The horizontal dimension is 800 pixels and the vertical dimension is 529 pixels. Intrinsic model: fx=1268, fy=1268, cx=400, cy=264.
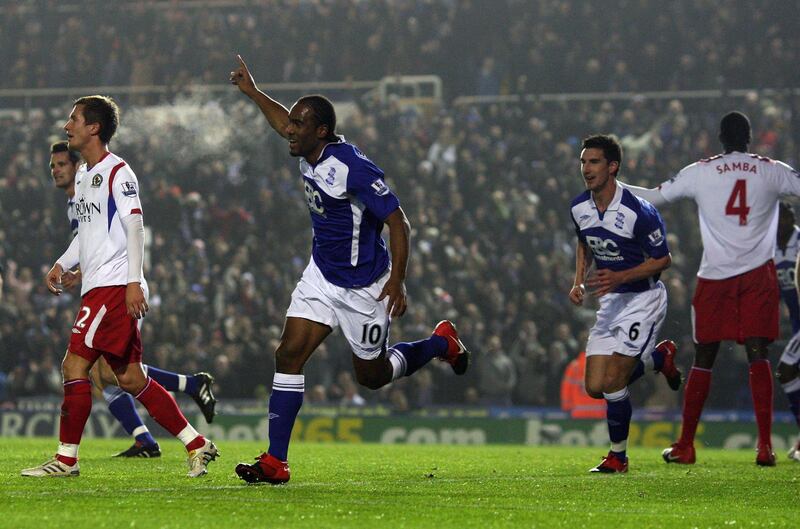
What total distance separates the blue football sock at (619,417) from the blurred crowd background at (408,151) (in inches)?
350

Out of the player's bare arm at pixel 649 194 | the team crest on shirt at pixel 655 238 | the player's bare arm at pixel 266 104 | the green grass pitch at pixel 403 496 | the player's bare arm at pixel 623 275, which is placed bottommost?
the green grass pitch at pixel 403 496

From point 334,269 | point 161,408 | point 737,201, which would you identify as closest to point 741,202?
point 737,201

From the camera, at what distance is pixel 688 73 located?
24.4 metres

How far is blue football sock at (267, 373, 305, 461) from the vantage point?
728 centimetres

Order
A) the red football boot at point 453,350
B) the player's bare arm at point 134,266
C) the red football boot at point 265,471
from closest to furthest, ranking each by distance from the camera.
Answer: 1. the red football boot at point 265,471
2. the player's bare arm at point 134,266
3. the red football boot at point 453,350

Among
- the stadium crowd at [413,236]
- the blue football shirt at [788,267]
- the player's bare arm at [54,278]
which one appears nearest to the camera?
the player's bare arm at [54,278]

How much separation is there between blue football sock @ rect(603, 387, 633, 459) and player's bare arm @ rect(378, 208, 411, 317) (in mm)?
2495

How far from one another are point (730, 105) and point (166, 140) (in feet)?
35.2

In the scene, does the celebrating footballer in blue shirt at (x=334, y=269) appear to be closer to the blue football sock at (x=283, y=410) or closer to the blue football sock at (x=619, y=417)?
the blue football sock at (x=283, y=410)

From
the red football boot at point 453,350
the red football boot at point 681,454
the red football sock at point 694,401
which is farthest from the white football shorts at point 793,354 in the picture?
the red football boot at point 453,350

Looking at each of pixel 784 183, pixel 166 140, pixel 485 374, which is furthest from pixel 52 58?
pixel 784 183

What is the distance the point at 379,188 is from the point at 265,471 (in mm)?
1747

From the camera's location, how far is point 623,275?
8891 mm

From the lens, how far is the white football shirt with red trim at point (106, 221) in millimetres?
7617
